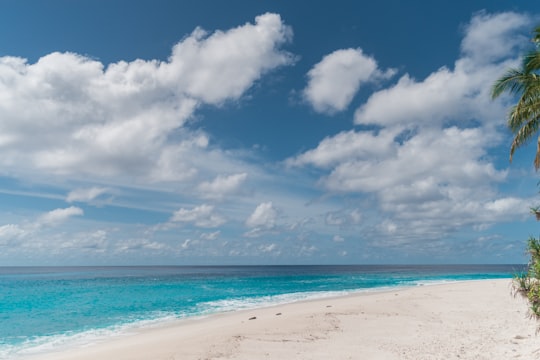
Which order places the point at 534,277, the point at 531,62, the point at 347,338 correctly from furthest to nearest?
the point at 347,338 → the point at 531,62 → the point at 534,277

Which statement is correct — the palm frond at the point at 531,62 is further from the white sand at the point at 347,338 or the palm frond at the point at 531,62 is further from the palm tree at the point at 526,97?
the white sand at the point at 347,338

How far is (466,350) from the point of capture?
12898mm

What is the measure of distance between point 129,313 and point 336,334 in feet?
61.8

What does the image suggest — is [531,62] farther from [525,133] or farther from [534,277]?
[534,277]

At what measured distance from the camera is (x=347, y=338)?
15.5 meters

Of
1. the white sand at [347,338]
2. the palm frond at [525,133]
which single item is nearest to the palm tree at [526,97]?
the palm frond at [525,133]

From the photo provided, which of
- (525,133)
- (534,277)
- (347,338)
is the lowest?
(347,338)

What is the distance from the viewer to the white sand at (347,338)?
1286cm

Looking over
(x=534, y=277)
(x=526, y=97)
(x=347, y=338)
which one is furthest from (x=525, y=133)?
(x=347, y=338)

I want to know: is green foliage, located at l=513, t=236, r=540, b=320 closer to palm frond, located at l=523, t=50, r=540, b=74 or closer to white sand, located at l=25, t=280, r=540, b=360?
white sand, located at l=25, t=280, r=540, b=360

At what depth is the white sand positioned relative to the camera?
12.9m

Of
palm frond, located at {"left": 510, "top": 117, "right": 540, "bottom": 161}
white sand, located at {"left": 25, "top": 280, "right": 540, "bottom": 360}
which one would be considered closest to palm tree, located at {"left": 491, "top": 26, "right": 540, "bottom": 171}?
palm frond, located at {"left": 510, "top": 117, "right": 540, "bottom": 161}

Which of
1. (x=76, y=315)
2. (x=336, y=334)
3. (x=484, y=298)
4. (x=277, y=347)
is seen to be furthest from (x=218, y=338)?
(x=484, y=298)

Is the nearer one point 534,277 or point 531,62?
point 534,277
